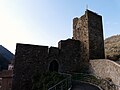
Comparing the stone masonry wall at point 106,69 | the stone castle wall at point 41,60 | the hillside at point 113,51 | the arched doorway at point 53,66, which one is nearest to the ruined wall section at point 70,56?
the stone castle wall at point 41,60

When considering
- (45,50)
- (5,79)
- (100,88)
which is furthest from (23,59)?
(5,79)

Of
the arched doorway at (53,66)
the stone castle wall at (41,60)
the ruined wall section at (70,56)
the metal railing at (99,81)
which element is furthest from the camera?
the ruined wall section at (70,56)

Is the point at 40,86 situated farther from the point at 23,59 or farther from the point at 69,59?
the point at 69,59

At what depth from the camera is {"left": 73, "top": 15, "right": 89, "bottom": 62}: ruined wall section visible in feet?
62.9

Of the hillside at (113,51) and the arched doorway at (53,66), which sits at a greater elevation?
the hillside at (113,51)

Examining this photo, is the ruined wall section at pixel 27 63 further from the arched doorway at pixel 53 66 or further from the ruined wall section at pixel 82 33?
the ruined wall section at pixel 82 33

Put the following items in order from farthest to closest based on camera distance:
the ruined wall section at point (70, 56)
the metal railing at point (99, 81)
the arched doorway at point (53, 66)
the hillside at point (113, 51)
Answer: the hillside at point (113, 51) → the ruined wall section at point (70, 56) → the arched doorway at point (53, 66) → the metal railing at point (99, 81)

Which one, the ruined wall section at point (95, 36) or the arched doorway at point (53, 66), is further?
the ruined wall section at point (95, 36)

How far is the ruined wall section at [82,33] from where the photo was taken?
19172 millimetres

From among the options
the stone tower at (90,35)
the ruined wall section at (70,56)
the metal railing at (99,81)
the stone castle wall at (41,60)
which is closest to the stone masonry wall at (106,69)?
the metal railing at (99,81)

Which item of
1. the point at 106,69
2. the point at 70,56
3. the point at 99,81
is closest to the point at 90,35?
the point at 70,56

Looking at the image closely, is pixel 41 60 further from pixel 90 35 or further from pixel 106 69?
pixel 106 69

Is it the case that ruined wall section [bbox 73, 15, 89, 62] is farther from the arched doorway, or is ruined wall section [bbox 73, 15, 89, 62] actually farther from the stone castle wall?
the arched doorway

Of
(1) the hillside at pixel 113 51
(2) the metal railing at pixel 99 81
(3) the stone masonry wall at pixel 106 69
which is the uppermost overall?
(1) the hillside at pixel 113 51
